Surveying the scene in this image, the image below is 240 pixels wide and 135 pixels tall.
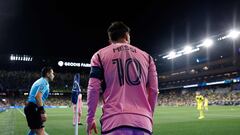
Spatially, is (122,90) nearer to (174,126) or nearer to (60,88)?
(174,126)

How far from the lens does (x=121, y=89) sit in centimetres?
318

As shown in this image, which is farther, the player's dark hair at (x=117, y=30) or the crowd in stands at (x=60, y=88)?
the crowd in stands at (x=60, y=88)

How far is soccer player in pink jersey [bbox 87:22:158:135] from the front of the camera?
121 inches

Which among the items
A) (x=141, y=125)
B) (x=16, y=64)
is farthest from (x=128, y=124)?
(x=16, y=64)

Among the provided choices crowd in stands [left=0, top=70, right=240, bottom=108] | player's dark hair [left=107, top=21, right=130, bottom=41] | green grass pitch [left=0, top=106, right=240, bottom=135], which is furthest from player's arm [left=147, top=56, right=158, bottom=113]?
crowd in stands [left=0, top=70, right=240, bottom=108]

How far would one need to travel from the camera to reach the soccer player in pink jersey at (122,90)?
3072mm

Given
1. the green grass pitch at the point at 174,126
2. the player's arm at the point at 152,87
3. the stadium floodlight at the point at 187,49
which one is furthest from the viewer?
the stadium floodlight at the point at 187,49

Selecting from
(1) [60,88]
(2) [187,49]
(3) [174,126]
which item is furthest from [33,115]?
(1) [60,88]

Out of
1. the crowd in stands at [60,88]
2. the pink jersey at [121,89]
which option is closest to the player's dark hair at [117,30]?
the pink jersey at [121,89]

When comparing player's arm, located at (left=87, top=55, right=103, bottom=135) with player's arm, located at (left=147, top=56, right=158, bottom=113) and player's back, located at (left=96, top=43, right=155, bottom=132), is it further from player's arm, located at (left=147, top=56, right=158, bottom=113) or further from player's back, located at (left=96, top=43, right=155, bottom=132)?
player's arm, located at (left=147, top=56, right=158, bottom=113)

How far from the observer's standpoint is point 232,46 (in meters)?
73.2

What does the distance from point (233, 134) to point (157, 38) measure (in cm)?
4786

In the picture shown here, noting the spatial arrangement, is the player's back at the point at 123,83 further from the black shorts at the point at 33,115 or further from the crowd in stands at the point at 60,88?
the crowd in stands at the point at 60,88

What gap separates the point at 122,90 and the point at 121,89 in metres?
0.01
